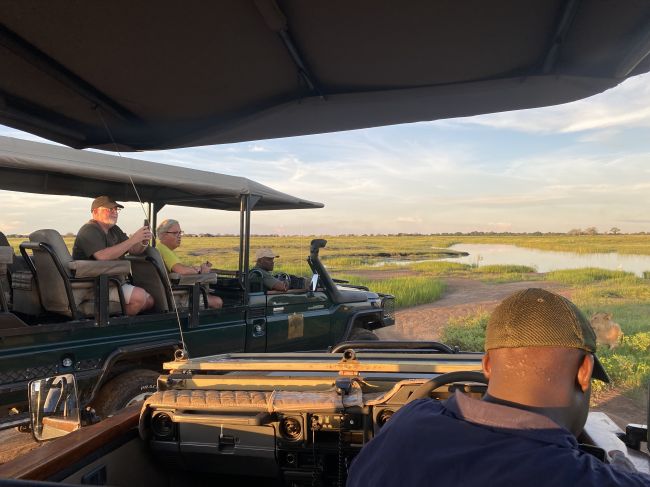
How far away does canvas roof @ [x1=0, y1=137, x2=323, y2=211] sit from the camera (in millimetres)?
3797

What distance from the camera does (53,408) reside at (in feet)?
6.79

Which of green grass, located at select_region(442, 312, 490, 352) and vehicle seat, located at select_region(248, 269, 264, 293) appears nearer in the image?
vehicle seat, located at select_region(248, 269, 264, 293)

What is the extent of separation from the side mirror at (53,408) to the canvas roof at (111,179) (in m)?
2.11

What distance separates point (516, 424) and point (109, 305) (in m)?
3.78

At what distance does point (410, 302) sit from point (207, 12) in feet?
61.9

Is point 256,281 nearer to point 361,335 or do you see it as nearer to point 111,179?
point 361,335

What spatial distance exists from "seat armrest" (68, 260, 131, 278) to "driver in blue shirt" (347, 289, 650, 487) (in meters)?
3.40

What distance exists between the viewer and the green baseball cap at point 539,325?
1149mm

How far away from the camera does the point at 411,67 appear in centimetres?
189

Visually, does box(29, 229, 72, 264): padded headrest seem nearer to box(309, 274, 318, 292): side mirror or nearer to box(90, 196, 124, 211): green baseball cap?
box(90, 196, 124, 211): green baseball cap

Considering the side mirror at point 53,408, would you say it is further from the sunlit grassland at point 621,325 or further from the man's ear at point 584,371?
the sunlit grassland at point 621,325

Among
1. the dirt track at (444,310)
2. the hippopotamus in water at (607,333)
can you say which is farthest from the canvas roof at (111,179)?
the hippopotamus in water at (607,333)

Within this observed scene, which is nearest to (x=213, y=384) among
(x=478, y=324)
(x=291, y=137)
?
(x=291, y=137)

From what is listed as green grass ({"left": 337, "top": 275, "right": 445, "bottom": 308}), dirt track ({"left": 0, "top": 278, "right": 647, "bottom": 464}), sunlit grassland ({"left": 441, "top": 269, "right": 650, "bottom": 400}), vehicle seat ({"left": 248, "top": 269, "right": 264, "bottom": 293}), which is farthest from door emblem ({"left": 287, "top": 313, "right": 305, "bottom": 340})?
green grass ({"left": 337, "top": 275, "right": 445, "bottom": 308})
